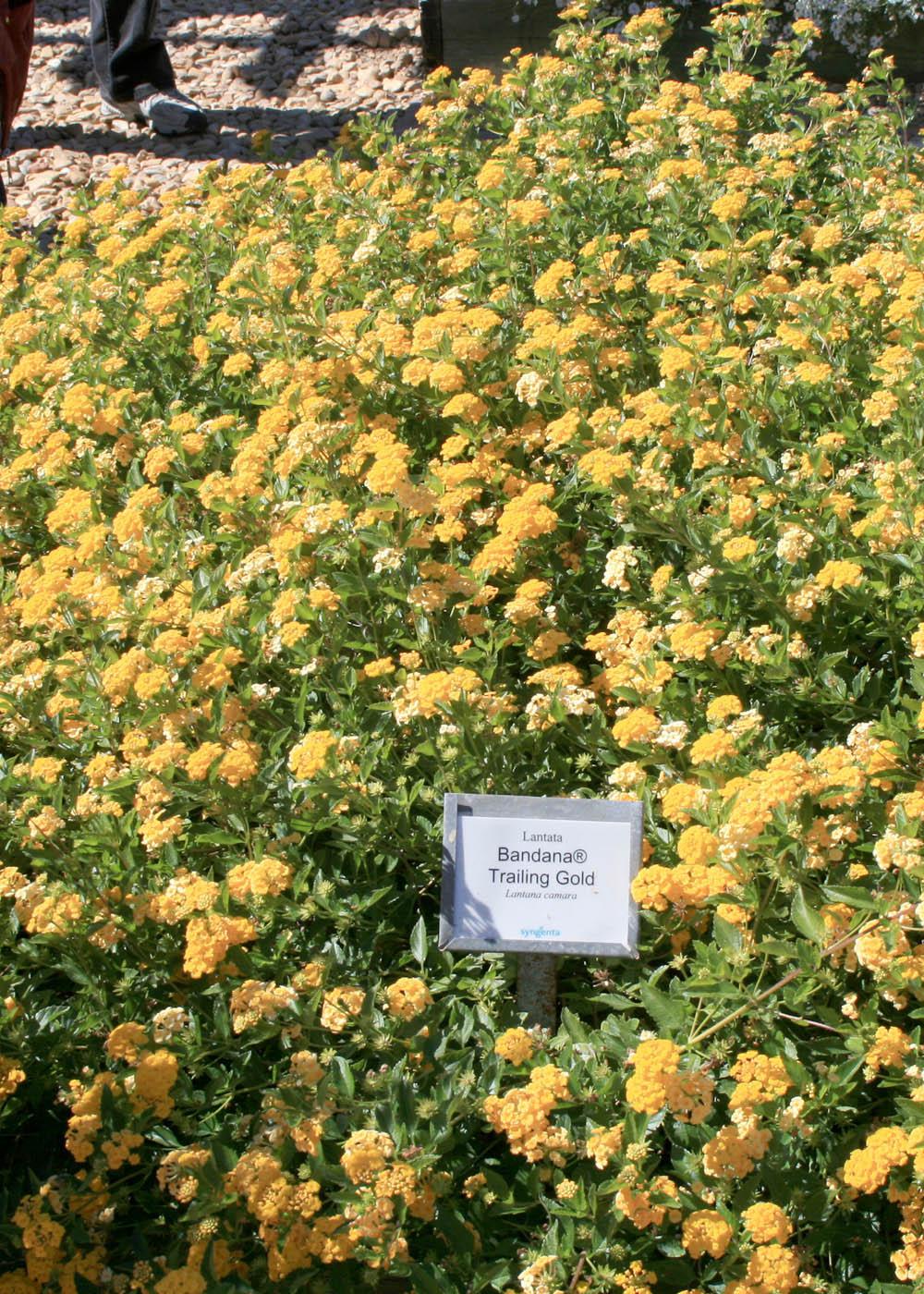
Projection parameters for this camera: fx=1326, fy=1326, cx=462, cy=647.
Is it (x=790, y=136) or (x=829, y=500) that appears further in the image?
(x=790, y=136)

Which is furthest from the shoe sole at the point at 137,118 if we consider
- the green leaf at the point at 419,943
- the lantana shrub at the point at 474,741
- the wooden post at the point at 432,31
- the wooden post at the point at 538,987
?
the wooden post at the point at 538,987

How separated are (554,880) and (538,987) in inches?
7.0

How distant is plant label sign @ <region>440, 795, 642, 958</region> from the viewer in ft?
5.86

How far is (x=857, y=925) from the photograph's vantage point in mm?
1670

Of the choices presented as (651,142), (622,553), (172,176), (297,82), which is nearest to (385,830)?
(622,553)

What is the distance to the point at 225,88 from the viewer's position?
248 inches

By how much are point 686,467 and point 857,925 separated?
123cm

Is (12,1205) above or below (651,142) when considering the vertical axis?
below

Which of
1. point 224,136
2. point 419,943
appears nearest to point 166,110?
point 224,136

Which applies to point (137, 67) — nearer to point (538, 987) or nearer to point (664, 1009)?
point (538, 987)

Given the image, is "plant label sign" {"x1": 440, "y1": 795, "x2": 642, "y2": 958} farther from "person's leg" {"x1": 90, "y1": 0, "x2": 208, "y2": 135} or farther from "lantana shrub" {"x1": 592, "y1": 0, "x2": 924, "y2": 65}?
"person's leg" {"x1": 90, "y1": 0, "x2": 208, "y2": 135}

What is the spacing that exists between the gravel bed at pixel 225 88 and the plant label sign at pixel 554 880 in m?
4.01

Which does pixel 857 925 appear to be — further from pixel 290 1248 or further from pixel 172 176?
pixel 172 176

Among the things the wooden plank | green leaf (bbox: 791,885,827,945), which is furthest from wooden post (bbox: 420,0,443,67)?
green leaf (bbox: 791,885,827,945)
